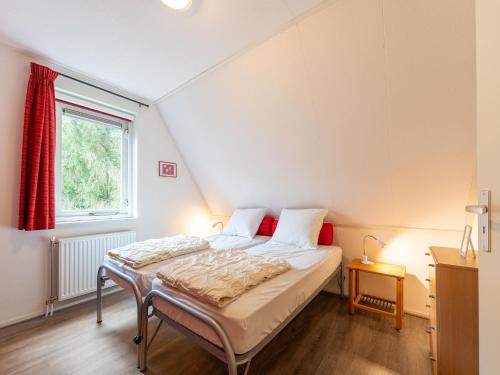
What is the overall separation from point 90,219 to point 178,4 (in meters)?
2.30

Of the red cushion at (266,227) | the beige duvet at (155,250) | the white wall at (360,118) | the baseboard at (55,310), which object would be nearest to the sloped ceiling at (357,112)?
the white wall at (360,118)

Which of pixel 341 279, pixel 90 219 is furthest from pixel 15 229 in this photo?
pixel 341 279

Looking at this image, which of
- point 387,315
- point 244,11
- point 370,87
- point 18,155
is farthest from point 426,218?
point 18,155

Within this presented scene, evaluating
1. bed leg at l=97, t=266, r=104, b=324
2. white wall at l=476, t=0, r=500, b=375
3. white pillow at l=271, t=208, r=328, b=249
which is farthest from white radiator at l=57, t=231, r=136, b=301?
white wall at l=476, t=0, r=500, b=375

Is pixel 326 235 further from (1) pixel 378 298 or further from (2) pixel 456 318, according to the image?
(2) pixel 456 318

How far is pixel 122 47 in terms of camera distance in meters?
1.93

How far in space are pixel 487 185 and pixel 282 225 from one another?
2.15 meters

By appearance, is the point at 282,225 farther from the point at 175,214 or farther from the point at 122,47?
the point at 122,47

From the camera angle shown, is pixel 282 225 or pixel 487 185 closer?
pixel 487 185

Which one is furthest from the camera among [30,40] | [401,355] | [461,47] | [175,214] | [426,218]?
[175,214]

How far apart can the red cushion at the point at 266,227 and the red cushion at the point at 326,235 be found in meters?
0.72

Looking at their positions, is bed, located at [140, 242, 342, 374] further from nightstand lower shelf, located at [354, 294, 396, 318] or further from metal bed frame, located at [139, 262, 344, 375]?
nightstand lower shelf, located at [354, 294, 396, 318]

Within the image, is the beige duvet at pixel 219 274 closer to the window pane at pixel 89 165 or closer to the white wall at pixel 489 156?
the white wall at pixel 489 156

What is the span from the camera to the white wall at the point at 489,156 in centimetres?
63
